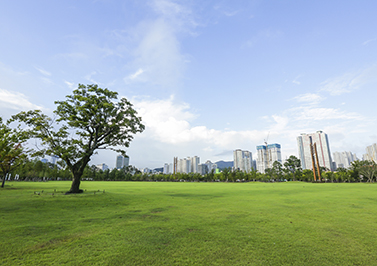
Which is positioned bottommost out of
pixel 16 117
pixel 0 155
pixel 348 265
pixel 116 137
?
pixel 348 265

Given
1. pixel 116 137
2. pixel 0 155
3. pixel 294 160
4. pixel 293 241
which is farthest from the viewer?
pixel 294 160

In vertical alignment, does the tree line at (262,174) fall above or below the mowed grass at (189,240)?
above

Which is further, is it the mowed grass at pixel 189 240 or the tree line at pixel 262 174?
the tree line at pixel 262 174

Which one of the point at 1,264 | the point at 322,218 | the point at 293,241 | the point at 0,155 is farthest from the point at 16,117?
the point at 322,218

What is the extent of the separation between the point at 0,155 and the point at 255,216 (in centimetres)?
3196

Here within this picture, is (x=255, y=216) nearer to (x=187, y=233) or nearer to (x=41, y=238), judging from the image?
(x=187, y=233)

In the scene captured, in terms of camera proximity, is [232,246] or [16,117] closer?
[232,246]

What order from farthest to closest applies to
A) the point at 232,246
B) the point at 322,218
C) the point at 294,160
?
the point at 294,160 → the point at 322,218 → the point at 232,246

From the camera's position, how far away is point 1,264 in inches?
175

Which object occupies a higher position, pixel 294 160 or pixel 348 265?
pixel 294 160

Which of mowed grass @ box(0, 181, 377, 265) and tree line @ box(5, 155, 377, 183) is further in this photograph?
tree line @ box(5, 155, 377, 183)

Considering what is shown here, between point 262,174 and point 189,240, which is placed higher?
point 262,174

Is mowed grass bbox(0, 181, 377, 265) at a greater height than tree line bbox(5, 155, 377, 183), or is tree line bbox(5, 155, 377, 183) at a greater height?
tree line bbox(5, 155, 377, 183)

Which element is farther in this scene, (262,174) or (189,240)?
(262,174)
